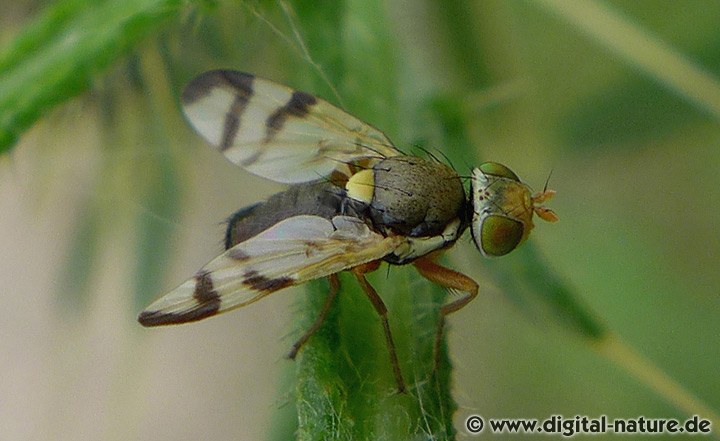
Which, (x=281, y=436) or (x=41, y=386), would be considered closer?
(x=281, y=436)

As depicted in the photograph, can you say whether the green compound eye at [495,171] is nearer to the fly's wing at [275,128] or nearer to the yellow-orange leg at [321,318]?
the fly's wing at [275,128]

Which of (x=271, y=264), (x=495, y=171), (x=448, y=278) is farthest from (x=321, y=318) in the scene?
(x=495, y=171)

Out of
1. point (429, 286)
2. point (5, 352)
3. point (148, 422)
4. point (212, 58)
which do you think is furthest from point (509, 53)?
point (5, 352)

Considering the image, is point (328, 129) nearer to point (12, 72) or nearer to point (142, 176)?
point (12, 72)

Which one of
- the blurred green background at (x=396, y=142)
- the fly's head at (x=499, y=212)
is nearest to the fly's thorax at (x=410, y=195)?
the fly's head at (x=499, y=212)

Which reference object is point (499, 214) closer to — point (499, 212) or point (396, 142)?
point (499, 212)

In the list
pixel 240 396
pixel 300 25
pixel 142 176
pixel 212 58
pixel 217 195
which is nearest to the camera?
pixel 300 25
